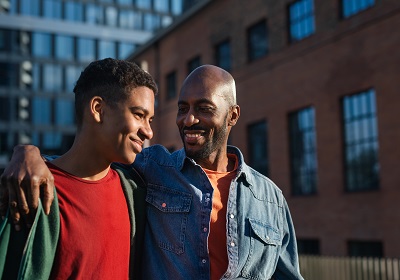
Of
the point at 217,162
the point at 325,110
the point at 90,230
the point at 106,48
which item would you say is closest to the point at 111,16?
the point at 106,48

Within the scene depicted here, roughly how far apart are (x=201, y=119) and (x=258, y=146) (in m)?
20.0

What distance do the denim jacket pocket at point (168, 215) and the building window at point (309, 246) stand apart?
17.4 metres

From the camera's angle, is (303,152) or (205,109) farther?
(303,152)

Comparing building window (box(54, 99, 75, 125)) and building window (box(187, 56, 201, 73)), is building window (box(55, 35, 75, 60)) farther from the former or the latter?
building window (box(187, 56, 201, 73))

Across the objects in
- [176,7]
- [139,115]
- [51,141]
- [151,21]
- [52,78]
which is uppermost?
[176,7]

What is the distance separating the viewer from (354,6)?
1916 cm

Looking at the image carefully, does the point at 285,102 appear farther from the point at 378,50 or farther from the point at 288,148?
the point at 378,50

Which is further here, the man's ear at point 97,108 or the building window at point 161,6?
the building window at point 161,6

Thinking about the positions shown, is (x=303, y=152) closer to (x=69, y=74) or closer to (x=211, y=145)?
(x=211, y=145)

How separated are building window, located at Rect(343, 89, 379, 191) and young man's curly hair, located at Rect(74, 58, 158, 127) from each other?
15.9 metres

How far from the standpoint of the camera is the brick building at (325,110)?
17672mm

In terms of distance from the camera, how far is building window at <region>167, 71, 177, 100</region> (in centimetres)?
3119

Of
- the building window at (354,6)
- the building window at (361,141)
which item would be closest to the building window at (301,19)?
the building window at (354,6)

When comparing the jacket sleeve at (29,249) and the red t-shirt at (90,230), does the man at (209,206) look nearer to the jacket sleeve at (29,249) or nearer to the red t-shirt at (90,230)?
the red t-shirt at (90,230)
